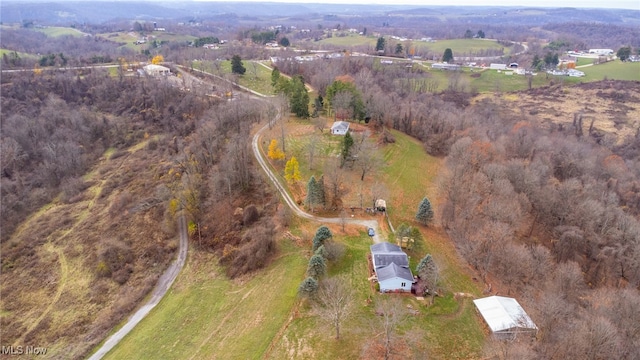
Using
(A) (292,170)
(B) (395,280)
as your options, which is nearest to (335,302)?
(B) (395,280)

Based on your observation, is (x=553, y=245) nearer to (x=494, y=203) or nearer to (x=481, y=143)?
(x=494, y=203)

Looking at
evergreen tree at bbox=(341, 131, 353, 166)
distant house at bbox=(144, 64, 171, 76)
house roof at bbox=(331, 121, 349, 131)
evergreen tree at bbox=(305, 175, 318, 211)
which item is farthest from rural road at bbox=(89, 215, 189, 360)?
distant house at bbox=(144, 64, 171, 76)

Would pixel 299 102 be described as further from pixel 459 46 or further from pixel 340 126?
pixel 459 46

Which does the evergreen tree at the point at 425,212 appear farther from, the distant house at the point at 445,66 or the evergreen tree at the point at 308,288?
the distant house at the point at 445,66

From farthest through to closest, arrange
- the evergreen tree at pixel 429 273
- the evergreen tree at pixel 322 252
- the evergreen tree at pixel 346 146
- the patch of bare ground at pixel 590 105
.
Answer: the patch of bare ground at pixel 590 105
the evergreen tree at pixel 346 146
the evergreen tree at pixel 322 252
the evergreen tree at pixel 429 273

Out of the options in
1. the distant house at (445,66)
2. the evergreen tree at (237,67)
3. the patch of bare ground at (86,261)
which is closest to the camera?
the patch of bare ground at (86,261)

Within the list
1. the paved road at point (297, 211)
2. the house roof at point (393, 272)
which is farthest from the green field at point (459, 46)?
the house roof at point (393, 272)
